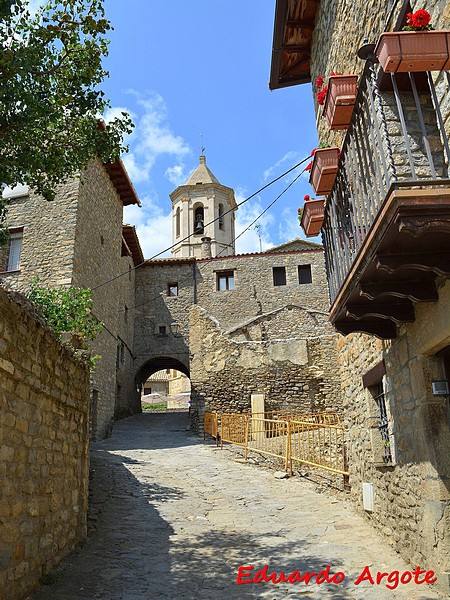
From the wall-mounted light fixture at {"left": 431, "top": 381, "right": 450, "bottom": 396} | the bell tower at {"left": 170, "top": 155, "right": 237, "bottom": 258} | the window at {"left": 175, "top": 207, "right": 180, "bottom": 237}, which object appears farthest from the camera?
the window at {"left": 175, "top": 207, "right": 180, "bottom": 237}

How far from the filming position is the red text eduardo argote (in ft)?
15.7

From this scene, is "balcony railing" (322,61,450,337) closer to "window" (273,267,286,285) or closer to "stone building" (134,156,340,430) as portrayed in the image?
"stone building" (134,156,340,430)

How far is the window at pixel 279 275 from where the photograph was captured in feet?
89.5

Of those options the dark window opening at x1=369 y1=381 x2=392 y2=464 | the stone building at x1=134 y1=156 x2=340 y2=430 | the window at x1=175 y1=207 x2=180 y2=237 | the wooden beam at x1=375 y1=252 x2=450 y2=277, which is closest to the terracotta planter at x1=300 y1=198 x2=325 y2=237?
the dark window opening at x1=369 y1=381 x2=392 y2=464

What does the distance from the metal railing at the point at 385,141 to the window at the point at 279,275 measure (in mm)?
22402

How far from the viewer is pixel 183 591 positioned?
15.9 feet

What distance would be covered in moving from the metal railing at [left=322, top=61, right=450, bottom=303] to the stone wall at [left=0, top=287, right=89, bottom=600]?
3084 mm

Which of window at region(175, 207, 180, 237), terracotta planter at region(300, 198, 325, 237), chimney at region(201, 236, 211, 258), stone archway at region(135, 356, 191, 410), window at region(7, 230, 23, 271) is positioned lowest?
terracotta planter at region(300, 198, 325, 237)

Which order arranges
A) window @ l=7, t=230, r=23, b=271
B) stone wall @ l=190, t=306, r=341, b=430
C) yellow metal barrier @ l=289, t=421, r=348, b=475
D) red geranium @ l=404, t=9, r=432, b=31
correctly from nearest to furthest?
red geranium @ l=404, t=9, r=432, b=31
yellow metal barrier @ l=289, t=421, r=348, b=475
window @ l=7, t=230, r=23, b=271
stone wall @ l=190, t=306, r=341, b=430

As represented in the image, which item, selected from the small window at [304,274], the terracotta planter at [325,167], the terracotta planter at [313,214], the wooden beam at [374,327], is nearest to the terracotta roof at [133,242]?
the small window at [304,274]

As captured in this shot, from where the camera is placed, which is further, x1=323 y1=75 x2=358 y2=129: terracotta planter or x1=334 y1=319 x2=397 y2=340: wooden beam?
x1=334 y1=319 x2=397 y2=340: wooden beam

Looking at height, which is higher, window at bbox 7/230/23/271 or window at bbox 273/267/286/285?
window at bbox 273/267/286/285

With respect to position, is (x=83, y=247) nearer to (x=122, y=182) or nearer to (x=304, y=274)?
(x=122, y=182)

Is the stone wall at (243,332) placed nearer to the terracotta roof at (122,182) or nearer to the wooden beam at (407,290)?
the terracotta roof at (122,182)
